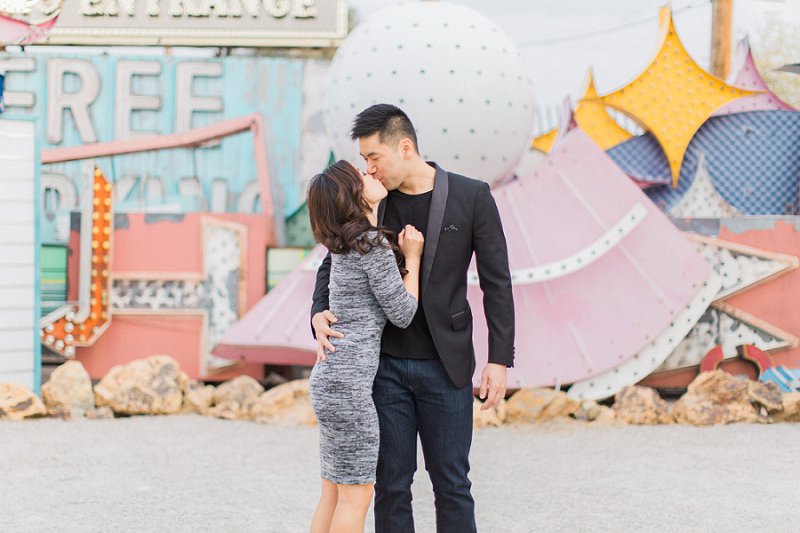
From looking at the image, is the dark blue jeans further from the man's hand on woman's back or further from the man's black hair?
the man's black hair

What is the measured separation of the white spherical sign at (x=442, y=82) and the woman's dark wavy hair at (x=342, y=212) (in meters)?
2.87

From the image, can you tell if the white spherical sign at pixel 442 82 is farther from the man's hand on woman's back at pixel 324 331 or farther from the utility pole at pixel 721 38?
the utility pole at pixel 721 38

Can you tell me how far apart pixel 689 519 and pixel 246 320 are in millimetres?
3483

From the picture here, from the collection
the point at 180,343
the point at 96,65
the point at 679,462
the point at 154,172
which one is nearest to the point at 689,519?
the point at 679,462

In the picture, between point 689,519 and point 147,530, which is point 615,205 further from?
point 147,530

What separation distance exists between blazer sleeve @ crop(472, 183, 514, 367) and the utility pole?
30.1 ft

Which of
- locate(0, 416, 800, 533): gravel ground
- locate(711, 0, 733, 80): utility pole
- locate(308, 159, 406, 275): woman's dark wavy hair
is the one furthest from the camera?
locate(711, 0, 733, 80): utility pole

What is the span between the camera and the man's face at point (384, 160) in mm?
2389

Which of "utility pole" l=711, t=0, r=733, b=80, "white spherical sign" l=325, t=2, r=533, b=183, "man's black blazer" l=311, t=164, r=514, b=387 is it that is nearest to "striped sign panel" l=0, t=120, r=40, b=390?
"white spherical sign" l=325, t=2, r=533, b=183

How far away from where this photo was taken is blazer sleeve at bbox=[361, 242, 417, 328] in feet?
7.53

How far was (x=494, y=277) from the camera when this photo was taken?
96.4 inches

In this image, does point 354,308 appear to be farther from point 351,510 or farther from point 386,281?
point 351,510

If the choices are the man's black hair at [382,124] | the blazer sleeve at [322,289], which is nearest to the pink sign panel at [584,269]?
the blazer sleeve at [322,289]

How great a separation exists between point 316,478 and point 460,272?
2.05 meters
